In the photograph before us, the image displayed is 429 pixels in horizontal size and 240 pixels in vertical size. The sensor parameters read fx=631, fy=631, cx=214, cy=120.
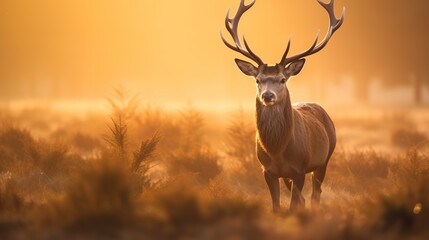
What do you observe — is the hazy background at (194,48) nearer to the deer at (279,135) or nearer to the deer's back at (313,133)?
the deer's back at (313,133)

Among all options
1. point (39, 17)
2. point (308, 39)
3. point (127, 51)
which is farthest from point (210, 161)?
point (127, 51)

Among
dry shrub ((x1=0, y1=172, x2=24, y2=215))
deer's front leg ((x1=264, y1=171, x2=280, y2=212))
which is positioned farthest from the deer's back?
dry shrub ((x1=0, y1=172, x2=24, y2=215))

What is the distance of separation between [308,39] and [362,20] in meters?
4.07

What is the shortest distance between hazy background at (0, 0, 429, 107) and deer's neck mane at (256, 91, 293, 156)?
101ft

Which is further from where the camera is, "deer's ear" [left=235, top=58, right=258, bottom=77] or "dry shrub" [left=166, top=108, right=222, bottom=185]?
"dry shrub" [left=166, top=108, right=222, bottom=185]

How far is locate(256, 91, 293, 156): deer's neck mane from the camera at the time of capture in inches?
274

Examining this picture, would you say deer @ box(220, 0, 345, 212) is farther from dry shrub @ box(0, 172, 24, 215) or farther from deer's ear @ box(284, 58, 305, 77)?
dry shrub @ box(0, 172, 24, 215)

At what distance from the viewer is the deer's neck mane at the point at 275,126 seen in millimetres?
6961

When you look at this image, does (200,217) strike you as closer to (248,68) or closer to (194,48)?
(248,68)

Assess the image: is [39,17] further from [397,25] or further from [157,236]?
[157,236]

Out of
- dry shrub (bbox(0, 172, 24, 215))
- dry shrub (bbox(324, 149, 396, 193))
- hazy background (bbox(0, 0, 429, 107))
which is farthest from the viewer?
hazy background (bbox(0, 0, 429, 107))

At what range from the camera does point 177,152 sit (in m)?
10.7

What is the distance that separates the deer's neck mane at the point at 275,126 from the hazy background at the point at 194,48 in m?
30.8

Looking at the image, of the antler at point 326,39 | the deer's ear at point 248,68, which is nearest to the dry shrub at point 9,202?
the deer's ear at point 248,68
